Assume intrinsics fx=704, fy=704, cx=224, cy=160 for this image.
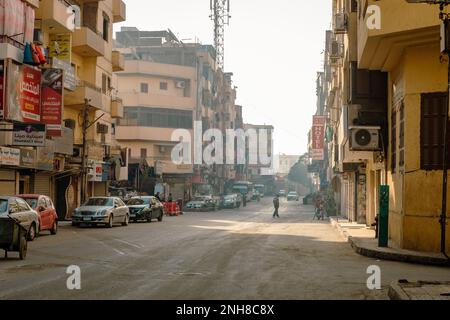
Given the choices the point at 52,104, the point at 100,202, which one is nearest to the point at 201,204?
the point at 100,202

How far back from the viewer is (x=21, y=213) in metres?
22.0

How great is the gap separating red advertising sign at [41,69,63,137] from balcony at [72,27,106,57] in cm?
858

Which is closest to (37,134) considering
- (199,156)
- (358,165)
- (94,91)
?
(94,91)

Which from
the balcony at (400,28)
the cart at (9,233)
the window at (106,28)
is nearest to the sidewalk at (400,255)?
the balcony at (400,28)

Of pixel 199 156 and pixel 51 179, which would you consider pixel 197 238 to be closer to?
pixel 51 179

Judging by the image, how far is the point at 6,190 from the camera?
3322cm

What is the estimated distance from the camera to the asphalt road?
11.0 m

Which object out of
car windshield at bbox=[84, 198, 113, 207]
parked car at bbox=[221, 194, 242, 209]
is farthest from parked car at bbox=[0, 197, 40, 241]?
parked car at bbox=[221, 194, 242, 209]

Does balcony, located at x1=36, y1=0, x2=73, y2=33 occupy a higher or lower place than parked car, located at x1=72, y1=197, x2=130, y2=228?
higher

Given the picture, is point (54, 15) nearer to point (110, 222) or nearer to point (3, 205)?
point (110, 222)

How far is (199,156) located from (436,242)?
68.9 meters

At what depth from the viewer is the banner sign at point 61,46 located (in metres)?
39.1

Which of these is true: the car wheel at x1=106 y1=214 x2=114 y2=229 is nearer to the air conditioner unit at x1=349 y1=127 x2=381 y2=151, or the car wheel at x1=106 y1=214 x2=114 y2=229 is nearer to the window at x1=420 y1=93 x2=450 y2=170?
the air conditioner unit at x1=349 y1=127 x2=381 y2=151
